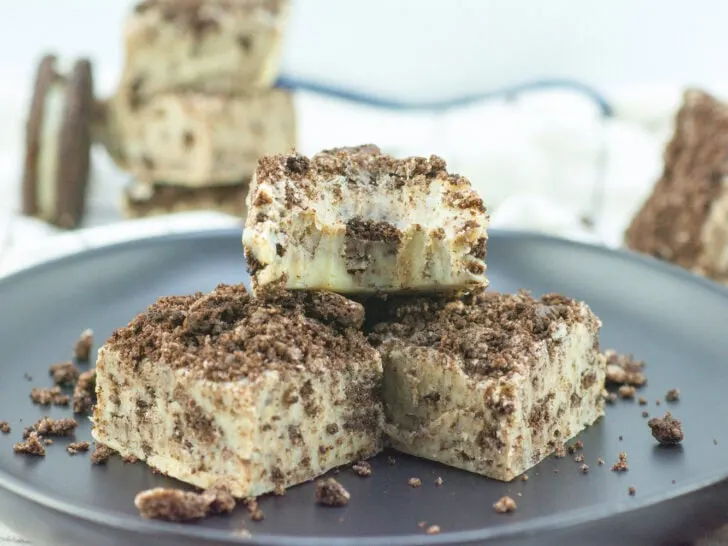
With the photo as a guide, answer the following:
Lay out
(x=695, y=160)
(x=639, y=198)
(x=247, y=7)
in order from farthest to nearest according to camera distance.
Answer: (x=639, y=198) < (x=247, y=7) < (x=695, y=160)

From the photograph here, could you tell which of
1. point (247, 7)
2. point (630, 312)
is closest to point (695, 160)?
point (630, 312)

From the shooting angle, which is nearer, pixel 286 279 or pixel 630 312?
pixel 286 279

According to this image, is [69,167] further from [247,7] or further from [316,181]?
[316,181]

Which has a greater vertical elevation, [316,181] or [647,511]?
[316,181]

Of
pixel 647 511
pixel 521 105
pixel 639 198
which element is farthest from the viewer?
pixel 521 105

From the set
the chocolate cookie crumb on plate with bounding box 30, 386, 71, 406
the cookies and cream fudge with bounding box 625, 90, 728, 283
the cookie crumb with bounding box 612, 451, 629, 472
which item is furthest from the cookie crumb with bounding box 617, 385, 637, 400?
the cookies and cream fudge with bounding box 625, 90, 728, 283

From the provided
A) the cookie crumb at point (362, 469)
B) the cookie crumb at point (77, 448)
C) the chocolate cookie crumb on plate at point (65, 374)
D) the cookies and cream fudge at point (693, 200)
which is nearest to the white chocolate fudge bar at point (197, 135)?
the cookies and cream fudge at point (693, 200)

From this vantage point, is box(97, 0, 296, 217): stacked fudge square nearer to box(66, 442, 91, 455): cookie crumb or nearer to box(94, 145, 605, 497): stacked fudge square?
box(94, 145, 605, 497): stacked fudge square

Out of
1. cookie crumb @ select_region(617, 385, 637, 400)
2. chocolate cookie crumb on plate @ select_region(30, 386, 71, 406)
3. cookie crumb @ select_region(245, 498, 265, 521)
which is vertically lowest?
chocolate cookie crumb on plate @ select_region(30, 386, 71, 406)
